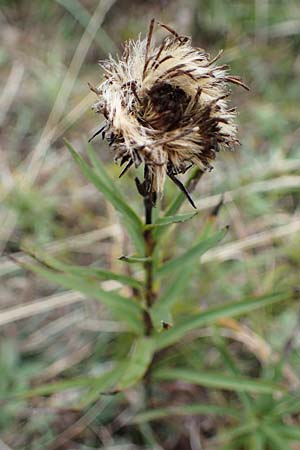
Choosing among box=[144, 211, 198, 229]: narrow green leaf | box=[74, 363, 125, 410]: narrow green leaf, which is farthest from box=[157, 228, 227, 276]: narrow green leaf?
box=[74, 363, 125, 410]: narrow green leaf

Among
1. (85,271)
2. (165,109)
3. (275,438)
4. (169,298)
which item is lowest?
(275,438)

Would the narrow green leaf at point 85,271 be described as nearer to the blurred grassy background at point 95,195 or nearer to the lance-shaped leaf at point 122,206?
the lance-shaped leaf at point 122,206

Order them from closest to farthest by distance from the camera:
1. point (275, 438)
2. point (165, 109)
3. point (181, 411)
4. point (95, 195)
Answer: point (165, 109) < point (275, 438) < point (181, 411) < point (95, 195)

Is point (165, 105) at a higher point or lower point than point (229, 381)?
higher

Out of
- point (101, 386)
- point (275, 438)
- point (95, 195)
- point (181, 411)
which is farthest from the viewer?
point (95, 195)

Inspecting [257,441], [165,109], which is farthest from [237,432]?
[165,109]

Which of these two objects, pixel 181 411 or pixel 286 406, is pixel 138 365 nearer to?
pixel 181 411
